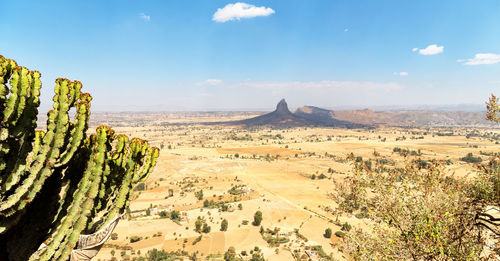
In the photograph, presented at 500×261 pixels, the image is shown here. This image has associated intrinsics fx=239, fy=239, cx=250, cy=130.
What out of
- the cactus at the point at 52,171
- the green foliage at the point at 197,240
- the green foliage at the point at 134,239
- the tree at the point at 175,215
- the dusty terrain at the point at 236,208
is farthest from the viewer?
the tree at the point at 175,215

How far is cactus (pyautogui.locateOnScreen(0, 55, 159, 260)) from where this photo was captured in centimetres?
568

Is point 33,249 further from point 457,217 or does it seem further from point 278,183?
point 278,183

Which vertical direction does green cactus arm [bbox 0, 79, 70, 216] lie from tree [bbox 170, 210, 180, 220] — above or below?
above

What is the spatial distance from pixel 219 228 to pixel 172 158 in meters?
57.1

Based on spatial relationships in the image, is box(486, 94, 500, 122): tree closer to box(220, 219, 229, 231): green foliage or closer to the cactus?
→ the cactus

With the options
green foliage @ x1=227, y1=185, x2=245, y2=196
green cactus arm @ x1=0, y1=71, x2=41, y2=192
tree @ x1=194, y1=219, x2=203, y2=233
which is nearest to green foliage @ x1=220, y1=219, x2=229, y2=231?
tree @ x1=194, y1=219, x2=203, y2=233

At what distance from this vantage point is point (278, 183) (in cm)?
6125

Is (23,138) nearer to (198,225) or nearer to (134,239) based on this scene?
(134,239)

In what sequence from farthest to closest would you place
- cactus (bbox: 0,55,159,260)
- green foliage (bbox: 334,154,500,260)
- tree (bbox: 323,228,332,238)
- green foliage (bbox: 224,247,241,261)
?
tree (bbox: 323,228,332,238) → green foliage (bbox: 224,247,241,261) → green foliage (bbox: 334,154,500,260) → cactus (bbox: 0,55,159,260)

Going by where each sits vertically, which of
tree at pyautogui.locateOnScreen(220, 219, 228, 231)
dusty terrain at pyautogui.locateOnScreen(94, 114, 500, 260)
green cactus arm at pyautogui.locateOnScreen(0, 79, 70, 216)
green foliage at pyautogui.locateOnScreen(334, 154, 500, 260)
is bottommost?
dusty terrain at pyautogui.locateOnScreen(94, 114, 500, 260)

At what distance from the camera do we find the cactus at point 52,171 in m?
5.68

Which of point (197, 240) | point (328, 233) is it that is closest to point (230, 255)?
point (197, 240)

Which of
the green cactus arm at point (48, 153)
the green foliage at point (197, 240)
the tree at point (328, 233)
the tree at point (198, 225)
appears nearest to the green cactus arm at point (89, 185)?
the green cactus arm at point (48, 153)

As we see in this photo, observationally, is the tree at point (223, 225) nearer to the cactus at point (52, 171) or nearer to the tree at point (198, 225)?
the tree at point (198, 225)
